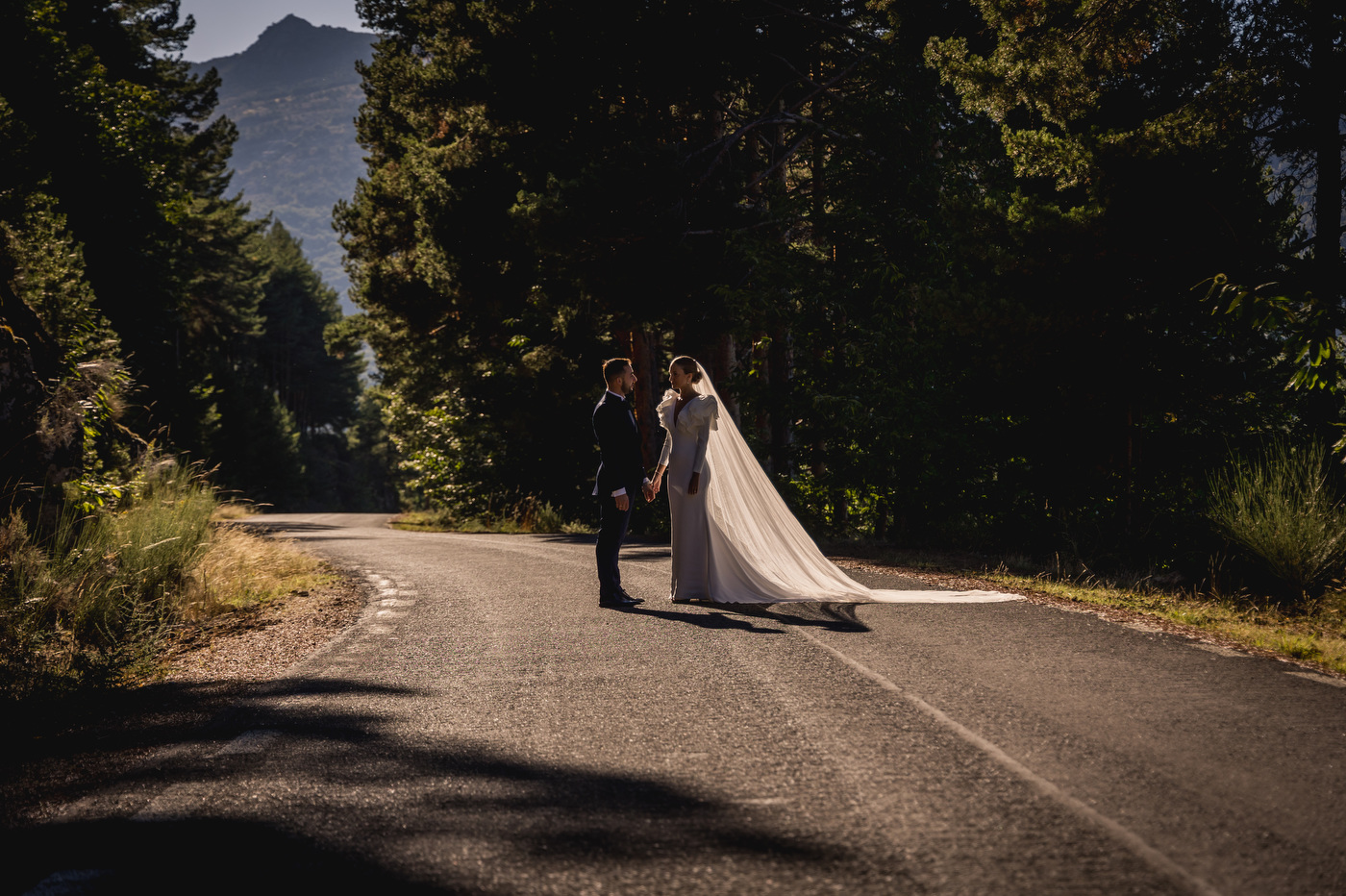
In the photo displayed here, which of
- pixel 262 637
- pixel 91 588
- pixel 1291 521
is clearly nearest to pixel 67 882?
pixel 262 637

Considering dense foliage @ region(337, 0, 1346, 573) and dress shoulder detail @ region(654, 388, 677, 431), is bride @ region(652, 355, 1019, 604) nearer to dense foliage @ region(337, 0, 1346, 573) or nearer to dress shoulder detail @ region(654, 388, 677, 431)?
dress shoulder detail @ region(654, 388, 677, 431)

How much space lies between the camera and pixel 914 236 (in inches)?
599

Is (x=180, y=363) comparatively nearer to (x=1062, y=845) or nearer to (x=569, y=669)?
(x=569, y=669)

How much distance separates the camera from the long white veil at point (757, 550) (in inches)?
349

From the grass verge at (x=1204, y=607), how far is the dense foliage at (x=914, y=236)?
2.49 m

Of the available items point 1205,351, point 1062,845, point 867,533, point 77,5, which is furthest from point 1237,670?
point 77,5

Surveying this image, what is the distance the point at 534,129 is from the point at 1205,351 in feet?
46.6

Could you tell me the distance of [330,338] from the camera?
1350 inches

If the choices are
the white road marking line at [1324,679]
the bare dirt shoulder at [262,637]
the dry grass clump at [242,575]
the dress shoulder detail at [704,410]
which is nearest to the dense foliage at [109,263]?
the dry grass clump at [242,575]

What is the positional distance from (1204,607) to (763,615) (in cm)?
418

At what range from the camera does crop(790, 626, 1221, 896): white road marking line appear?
2980 mm

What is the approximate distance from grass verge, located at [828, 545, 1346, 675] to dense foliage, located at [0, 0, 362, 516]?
9394 millimetres

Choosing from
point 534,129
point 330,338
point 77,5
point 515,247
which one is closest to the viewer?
point 534,129

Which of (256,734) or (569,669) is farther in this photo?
(569,669)
